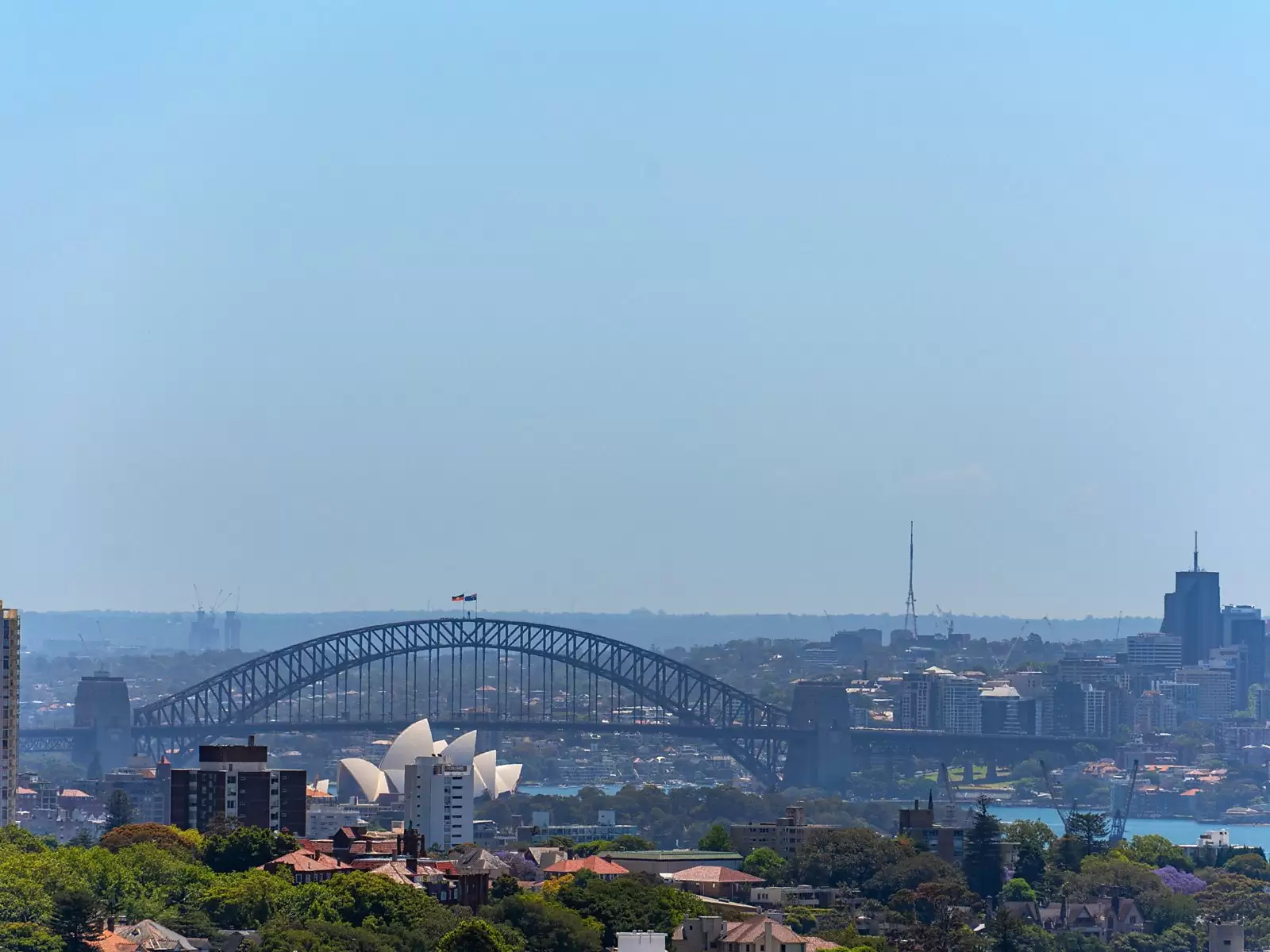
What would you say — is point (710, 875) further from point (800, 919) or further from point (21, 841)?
point (21, 841)

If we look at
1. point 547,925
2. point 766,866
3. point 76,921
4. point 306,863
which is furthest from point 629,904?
point 766,866

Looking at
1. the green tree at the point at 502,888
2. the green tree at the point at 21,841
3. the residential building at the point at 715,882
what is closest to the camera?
the green tree at the point at 502,888

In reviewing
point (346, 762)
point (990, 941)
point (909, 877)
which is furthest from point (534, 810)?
point (990, 941)

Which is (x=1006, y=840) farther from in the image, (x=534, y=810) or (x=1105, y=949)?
(x=534, y=810)

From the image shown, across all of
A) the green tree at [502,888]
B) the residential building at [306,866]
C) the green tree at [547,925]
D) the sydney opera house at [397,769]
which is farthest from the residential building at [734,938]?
the sydney opera house at [397,769]

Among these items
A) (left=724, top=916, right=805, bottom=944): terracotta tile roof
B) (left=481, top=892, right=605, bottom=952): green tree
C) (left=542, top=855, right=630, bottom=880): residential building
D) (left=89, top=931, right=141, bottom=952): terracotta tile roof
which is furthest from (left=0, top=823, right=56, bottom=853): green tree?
(left=724, top=916, right=805, bottom=944): terracotta tile roof

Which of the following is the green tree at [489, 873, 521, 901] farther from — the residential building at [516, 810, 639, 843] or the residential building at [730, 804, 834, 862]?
the residential building at [516, 810, 639, 843]

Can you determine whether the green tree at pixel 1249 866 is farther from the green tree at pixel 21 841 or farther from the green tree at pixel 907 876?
the green tree at pixel 21 841

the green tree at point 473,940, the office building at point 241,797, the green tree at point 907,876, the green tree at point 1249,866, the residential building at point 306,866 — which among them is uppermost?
the office building at point 241,797
